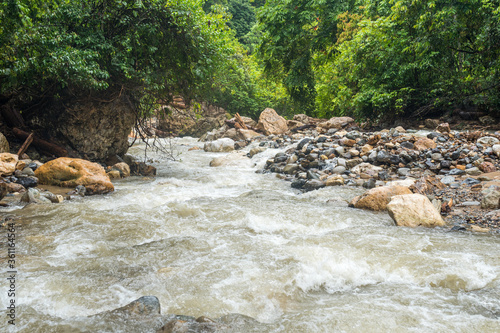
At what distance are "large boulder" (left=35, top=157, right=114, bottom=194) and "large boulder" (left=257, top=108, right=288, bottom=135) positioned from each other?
38.4ft

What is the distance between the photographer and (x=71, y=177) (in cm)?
653

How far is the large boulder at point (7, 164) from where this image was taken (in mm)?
5943

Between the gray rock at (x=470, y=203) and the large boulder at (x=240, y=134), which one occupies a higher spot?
the large boulder at (x=240, y=134)

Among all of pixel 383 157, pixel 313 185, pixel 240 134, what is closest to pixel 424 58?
pixel 383 157

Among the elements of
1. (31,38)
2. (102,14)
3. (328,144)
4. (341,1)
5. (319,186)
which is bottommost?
(319,186)

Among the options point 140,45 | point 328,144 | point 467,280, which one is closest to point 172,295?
point 467,280

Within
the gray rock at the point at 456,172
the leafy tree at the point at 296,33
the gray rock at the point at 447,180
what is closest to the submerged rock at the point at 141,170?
the gray rock at the point at 447,180

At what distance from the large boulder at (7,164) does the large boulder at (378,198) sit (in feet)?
21.8

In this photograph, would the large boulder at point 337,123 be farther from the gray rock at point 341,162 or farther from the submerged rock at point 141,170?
the submerged rock at point 141,170

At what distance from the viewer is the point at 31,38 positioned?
524cm

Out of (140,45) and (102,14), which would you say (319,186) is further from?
(102,14)

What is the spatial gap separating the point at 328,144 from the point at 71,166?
23.6 feet

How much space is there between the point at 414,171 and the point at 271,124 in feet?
36.2

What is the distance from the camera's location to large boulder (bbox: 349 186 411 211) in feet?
17.3
